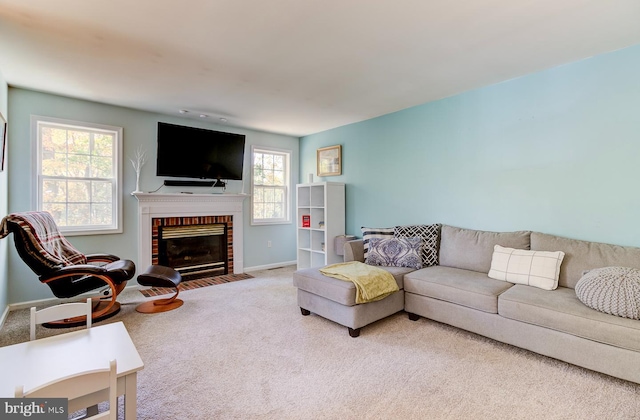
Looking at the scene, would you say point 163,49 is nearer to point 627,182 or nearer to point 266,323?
point 266,323

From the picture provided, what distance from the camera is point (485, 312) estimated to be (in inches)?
101

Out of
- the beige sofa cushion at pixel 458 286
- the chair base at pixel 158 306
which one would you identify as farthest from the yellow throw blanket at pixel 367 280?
the chair base at pixel 158 306

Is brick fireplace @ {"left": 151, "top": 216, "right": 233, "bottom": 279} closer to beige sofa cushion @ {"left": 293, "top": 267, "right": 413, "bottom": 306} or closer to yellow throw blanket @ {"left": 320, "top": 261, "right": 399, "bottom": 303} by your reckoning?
beige sofa cushion @ {"left": 293, "top": 267, "right": 413, "bottom": 306}

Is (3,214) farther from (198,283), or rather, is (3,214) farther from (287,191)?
(287,191)

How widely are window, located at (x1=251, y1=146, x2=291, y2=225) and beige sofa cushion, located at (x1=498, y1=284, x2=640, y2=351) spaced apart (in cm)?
401

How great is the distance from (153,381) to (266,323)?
113cm

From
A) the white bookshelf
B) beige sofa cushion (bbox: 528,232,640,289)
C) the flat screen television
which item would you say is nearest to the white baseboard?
the white bookshelf

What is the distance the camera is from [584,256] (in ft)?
8.47

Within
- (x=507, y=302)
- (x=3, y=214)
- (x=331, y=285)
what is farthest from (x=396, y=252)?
(x=3, y=214)

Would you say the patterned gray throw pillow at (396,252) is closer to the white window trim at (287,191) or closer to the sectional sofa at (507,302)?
the sectional sofa at (507,302)

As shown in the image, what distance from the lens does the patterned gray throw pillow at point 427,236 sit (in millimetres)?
3488

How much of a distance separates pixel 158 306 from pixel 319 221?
2.68 m

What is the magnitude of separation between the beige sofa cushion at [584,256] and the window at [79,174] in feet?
16.5

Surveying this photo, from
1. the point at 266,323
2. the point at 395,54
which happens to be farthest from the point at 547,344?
the point at 395,54
